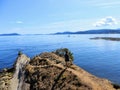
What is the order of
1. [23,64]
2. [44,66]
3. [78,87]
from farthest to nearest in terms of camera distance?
[23,64] < [44,66] < [78,87]

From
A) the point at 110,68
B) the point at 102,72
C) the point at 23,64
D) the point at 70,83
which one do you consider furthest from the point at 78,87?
the point at 110,68

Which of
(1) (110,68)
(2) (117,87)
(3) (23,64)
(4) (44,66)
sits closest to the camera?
(2) (117,87)

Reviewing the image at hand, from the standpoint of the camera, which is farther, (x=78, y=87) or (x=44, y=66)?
(x=44, y=66)

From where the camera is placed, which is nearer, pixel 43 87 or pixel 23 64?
pixel 43 87

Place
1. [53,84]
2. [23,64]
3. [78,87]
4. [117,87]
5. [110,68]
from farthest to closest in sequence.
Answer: [110,68]
[23,64]
[117,87]
[53,84]
[78,87]

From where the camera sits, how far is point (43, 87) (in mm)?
41781

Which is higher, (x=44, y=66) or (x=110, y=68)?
(x=44, y=66)

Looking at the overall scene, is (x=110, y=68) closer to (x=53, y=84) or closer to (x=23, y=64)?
(x=23, y=64)

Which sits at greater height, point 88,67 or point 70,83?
point 70,83

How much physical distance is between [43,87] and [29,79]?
5232mm

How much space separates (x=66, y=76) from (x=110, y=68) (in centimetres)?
4845

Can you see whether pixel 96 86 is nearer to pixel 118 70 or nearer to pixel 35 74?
pixel 35 74

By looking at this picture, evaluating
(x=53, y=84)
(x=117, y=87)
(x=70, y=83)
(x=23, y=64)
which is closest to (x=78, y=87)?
(x=70, y=83)

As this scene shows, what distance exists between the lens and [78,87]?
38.7 metres
